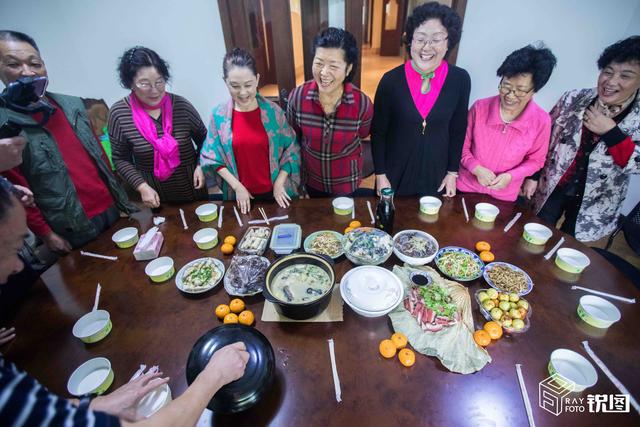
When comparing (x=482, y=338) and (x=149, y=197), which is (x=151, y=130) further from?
(x=482, y=338)

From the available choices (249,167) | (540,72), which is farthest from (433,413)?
(540,72)

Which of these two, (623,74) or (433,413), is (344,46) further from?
(433,413)

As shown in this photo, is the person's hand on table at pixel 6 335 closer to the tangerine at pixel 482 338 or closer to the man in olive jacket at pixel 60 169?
the man in olive jacket at pixel 60 169

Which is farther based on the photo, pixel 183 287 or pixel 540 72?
pixel 540 72

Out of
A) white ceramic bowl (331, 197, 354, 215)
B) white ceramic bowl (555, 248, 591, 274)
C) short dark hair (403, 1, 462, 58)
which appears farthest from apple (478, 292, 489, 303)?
short dark hair (403, 1, 462, 58)

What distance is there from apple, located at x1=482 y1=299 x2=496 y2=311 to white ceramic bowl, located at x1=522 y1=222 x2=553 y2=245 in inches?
24.8

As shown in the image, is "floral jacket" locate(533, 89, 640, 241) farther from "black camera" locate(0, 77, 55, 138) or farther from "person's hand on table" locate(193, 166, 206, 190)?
"black camera" locate(0, 77, 55, 138)

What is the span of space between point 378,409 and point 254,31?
442 centimetres

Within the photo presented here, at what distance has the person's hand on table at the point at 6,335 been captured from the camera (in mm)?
1210

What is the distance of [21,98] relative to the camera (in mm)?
1730

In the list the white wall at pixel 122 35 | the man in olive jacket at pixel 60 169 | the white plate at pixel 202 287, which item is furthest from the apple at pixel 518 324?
the white wall at pixel 122 35

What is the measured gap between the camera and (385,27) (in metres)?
10.1

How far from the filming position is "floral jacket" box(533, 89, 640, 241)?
1939 millimetres

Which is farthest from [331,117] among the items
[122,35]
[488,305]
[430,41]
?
[122,35]
